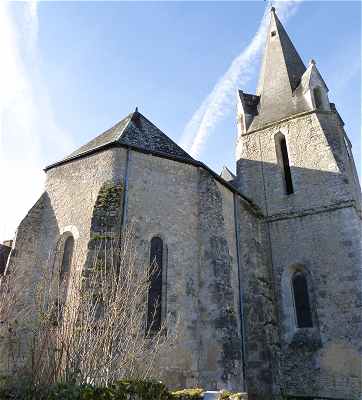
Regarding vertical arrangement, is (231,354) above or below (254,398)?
above

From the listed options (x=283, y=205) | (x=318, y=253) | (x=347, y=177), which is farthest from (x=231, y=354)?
(x=347, y=177)

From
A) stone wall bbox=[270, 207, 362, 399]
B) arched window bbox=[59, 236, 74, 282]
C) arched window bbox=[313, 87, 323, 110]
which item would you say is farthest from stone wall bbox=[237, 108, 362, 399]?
arched window bbox=[59, 236, 74, 282]

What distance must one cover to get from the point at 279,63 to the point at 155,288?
1388 cm

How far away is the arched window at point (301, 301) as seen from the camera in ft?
41.4

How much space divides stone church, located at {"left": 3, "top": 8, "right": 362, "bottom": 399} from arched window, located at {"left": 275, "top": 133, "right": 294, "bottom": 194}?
69 millimetres

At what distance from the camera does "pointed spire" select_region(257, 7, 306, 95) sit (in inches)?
701

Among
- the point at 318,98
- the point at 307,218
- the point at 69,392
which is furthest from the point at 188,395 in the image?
the point at 318,98

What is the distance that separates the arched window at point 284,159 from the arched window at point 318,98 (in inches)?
75.4

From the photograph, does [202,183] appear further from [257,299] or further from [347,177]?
[347,177]

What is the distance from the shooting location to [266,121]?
55.2ft

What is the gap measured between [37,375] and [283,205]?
1147 centimetres

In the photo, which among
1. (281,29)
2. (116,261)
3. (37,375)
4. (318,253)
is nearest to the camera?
(37,375)

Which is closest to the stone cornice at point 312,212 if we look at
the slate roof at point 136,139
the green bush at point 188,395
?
the slate roof at point 136,139

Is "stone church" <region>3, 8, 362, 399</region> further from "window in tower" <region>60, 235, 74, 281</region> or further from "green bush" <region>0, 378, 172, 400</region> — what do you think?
"green bush" <region>0, 378, 172, 400</region>
